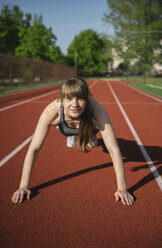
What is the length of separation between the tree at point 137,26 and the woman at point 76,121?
41079mm

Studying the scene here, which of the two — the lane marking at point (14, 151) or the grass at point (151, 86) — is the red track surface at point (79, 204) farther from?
the grass at point (151, 86)

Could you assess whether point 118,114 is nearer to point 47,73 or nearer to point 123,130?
point 123,130

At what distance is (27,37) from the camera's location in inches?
2002

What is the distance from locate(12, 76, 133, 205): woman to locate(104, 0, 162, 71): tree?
41.1 m

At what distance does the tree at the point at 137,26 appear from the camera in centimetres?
4069

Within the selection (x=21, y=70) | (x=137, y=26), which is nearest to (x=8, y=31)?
(x=137, y=26)

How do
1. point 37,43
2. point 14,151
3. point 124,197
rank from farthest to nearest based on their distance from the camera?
1. point 37,43
2. point 14,151
3. point 124,197

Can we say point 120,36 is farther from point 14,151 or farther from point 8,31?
point 14,151

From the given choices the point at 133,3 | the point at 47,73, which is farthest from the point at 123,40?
the point at 47,73

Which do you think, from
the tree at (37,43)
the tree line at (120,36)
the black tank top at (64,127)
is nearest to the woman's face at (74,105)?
the black tank top at (64,127)

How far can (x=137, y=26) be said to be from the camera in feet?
139

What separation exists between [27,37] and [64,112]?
5305 centimetres

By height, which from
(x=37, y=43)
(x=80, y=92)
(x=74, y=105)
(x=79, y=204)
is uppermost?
(x=37, y=43)

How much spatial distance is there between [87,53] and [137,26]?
29.5 meters
